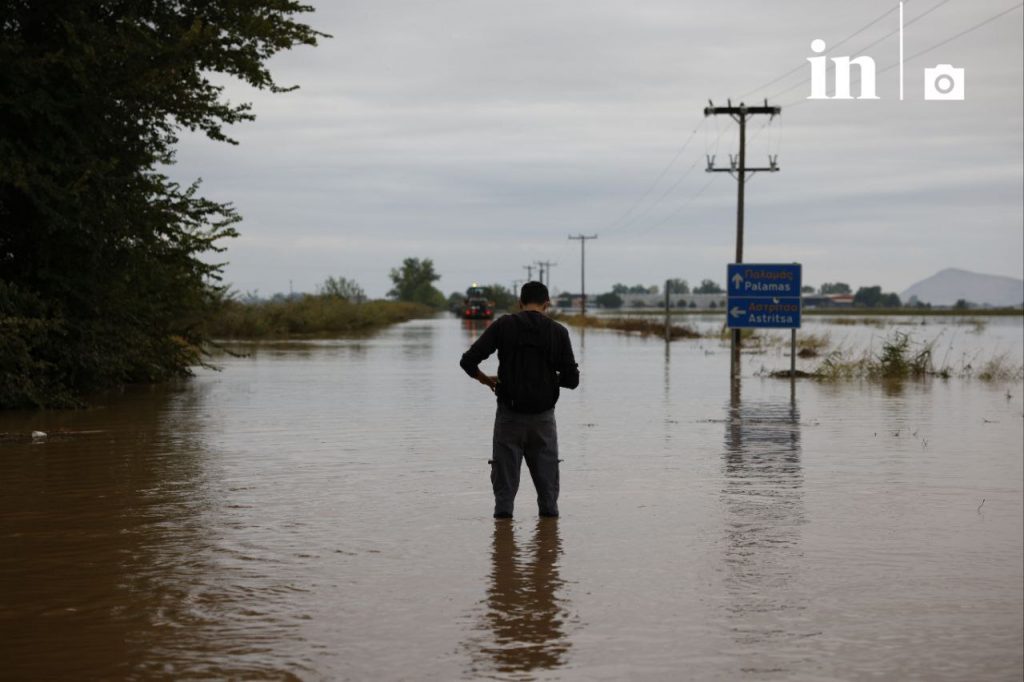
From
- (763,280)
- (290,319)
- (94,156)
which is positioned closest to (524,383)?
(94,156)

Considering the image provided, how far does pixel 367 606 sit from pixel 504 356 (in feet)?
10.6

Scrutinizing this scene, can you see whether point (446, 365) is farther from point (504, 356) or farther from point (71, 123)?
Result: point (504, 356)

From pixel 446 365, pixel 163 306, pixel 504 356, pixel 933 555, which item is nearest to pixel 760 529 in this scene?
pixel 933 555

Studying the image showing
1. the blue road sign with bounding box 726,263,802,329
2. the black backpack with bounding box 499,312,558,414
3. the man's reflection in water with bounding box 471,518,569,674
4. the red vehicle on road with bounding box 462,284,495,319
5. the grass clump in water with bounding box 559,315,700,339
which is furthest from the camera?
the red vehicle on road with bounding box 462,284,495,319

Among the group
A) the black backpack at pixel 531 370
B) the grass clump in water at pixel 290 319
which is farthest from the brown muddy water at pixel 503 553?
the grass clump in water at pixel 290 319

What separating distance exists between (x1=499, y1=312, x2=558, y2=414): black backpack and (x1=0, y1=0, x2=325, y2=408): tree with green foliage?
1143 centimetres

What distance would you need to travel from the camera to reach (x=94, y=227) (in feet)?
70.2

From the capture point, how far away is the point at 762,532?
10234 mm

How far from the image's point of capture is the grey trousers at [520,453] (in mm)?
10383

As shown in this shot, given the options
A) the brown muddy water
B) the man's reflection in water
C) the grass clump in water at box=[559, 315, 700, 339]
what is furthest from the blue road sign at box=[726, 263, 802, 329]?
the grass clump in water at box=[559, 315, 700, 339]

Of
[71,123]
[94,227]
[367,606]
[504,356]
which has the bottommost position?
[367,606]

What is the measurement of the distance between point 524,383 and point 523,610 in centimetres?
298

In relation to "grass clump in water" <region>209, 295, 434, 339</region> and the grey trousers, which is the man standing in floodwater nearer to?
the grey trousers

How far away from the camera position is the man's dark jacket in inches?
408
